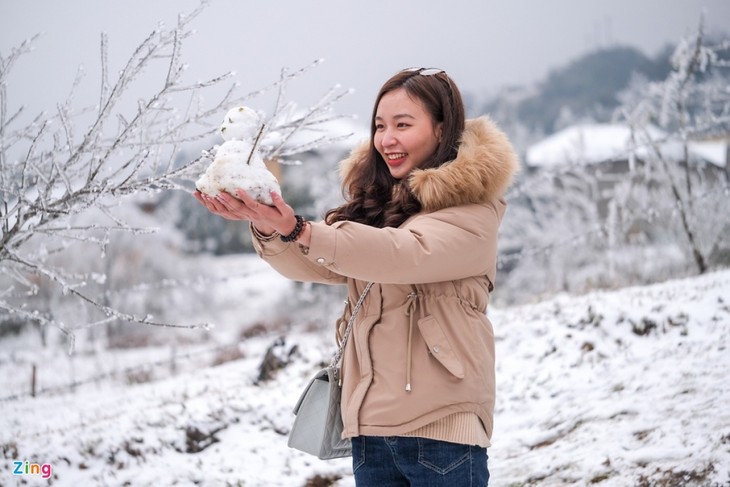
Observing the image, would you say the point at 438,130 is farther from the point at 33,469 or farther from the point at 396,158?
the point at 33,469

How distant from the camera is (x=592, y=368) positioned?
4.60 metres

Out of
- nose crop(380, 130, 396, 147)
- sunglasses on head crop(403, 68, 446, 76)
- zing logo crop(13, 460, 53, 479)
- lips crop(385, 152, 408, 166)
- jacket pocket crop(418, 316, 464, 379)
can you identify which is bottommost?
zing logo crop(13, 460, 53, 479)

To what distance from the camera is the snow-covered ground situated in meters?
3.37

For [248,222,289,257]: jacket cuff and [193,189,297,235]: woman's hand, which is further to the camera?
[248,222,289,257]: jacket cuff

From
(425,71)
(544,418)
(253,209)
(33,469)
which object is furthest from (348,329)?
(33,469)

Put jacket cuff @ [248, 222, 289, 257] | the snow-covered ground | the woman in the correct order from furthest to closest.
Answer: the snow-covered ground → jacket cuff @ [248, 222, 289, 257] → the woman

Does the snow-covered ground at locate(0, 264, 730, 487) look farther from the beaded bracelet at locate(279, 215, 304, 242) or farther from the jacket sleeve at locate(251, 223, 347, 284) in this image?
the beaded bracelet at locate(279, 215, 304, 242)

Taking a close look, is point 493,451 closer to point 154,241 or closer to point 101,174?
point 101,174

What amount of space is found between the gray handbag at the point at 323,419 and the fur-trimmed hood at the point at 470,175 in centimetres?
50

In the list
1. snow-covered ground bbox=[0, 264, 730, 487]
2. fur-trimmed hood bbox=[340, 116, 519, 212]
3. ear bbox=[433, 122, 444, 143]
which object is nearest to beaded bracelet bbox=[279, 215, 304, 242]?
fur-trimmed hood bbox=[340, 116, 519, 212]

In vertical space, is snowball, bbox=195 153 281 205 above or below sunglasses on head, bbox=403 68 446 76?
below

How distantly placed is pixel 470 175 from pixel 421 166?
26cm

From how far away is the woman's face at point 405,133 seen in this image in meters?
1.96

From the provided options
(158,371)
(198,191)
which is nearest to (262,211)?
(198,191)
